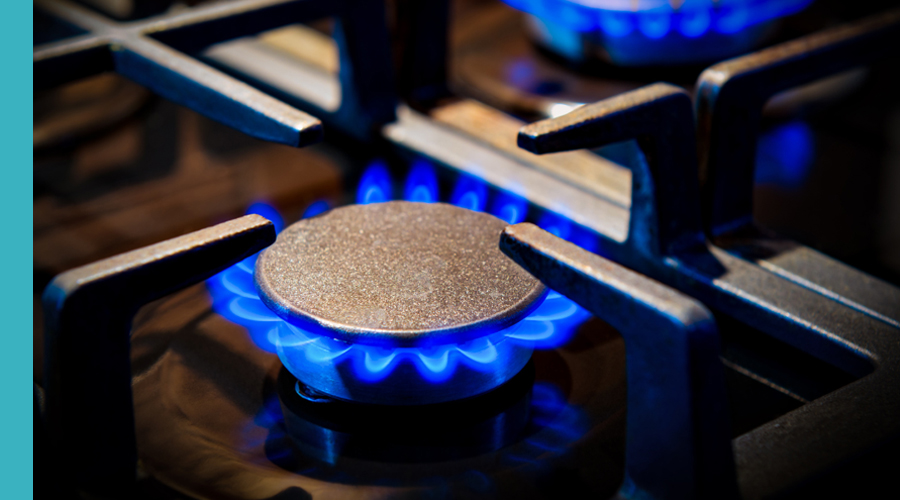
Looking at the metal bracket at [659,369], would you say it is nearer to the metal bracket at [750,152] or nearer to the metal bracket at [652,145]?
the metal bracket at [652,145]

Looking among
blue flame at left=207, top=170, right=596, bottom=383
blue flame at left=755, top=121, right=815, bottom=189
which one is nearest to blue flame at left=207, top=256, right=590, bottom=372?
blue flame at left=207, top=170, right=596, bottom=383

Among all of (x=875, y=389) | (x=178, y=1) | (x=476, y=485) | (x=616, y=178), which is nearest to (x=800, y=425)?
(x=875, y=389)

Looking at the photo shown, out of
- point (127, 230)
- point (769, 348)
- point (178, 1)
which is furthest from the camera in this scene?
point (178, 1)

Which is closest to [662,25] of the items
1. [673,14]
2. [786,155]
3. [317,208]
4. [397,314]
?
[673,14]

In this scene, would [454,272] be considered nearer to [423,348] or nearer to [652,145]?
[423,348]

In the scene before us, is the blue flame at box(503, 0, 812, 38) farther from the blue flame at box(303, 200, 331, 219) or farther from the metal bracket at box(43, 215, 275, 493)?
the metal bracket at box(43, 215, 275, 493)

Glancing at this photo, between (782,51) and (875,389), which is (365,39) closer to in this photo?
(782,51)

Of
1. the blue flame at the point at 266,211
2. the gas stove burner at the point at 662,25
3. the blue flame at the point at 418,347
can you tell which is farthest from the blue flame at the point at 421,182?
the gas stove burner at the point at 662,25
